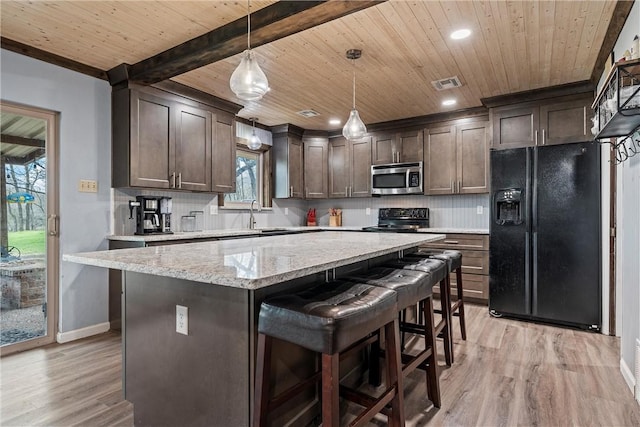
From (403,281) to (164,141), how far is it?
2.79 metres

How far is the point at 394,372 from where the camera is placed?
1.59m

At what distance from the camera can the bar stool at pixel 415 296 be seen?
1.81 m

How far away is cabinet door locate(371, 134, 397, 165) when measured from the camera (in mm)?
5043

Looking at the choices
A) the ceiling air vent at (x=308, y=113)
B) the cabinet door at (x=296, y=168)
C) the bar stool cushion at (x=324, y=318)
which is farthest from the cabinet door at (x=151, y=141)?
the bar stool cushion at (x=324, y=318)

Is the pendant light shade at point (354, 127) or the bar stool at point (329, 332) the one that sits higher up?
the pendant light shade at point (354, 127)

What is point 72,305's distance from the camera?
310cm

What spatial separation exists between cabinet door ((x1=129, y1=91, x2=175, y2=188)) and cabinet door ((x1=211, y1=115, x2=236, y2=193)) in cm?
55

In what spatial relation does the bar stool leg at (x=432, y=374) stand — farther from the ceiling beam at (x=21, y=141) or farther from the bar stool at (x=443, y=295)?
the ceiling beam at (x=21, y=141)

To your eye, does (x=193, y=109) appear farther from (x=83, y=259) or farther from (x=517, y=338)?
(x=517, y=338)

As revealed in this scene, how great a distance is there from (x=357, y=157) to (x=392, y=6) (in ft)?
A: 10.2

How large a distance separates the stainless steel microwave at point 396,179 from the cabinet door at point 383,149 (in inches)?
3.6

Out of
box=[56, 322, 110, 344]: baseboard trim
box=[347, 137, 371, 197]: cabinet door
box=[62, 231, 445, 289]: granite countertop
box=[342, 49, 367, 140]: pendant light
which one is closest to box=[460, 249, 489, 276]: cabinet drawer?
box=[347, 137, 371, 197]: cabinet door

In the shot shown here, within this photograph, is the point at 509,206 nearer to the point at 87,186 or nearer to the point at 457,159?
the point at 457,159

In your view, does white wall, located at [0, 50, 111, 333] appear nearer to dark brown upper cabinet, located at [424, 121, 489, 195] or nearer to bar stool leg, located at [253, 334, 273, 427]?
bar stool leg, located at [253, 334, 273, 427]
